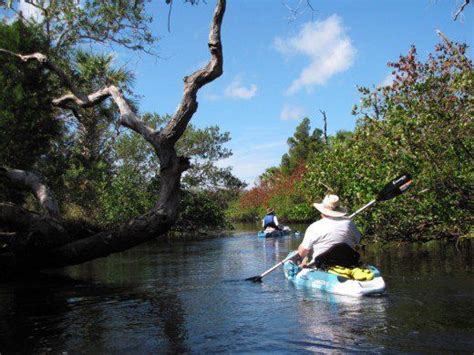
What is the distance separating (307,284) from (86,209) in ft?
56.2

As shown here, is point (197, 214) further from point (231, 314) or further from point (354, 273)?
point (231, 314)

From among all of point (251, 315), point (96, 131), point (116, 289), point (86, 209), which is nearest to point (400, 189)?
point (251, 315)

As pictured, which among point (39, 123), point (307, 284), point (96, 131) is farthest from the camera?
point (96, 131)

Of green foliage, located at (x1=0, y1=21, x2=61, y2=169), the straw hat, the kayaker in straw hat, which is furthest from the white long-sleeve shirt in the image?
green foliage, located at (x1=0, y1=21, x2=61, y2=169)

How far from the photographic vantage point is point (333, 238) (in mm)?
8352

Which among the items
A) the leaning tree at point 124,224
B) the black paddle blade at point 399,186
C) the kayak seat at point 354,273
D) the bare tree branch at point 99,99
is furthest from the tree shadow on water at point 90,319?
the black paddle blade at point 399,186

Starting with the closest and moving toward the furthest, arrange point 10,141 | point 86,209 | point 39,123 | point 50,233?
point 50,233, point 10,141, point 39,123, point 86,209

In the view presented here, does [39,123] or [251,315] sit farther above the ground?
[39,123]

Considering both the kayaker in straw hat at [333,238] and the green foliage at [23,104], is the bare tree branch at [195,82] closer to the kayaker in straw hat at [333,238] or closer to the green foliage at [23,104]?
the kayaker in straw hat at [333,238]

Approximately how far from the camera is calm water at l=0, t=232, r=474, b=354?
5.57m

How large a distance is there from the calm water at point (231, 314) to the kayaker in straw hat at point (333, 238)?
66 cm

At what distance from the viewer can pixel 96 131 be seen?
1031 inches

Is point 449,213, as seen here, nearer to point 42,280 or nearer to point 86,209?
point 42,280

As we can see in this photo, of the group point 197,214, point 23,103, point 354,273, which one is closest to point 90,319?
point 354,273
